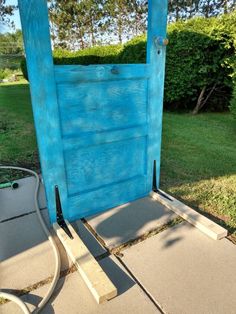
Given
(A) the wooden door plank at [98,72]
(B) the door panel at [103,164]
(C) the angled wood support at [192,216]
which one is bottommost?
(C) the angled wood support at [192,216]

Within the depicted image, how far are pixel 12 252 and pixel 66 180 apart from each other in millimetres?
645

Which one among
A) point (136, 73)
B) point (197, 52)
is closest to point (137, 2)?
point (197, 52)

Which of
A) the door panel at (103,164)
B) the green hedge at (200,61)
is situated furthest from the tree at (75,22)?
the door panel at (103,164)

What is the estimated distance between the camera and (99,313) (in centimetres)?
133

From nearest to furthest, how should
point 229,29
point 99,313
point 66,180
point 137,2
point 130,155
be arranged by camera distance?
point 99,313
point 66,180
point 130,155
point 229,29
point 137,2

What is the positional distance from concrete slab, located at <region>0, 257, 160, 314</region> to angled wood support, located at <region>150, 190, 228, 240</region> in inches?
29.6

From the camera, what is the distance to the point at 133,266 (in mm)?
1644

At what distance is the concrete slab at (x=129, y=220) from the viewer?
1.94 meters

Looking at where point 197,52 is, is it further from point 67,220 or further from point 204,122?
point 67,220

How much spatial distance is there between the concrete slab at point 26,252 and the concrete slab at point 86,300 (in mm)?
127

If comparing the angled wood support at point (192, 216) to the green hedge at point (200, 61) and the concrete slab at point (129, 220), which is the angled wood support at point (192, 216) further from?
the green hedge at point (200, 61)

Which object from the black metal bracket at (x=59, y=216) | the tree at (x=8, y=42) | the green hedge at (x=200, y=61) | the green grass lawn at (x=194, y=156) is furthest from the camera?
the tree at (x=8, y=42)

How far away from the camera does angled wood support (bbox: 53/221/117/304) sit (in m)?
1.40

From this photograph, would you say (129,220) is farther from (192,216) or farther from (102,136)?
(102,136)
